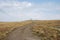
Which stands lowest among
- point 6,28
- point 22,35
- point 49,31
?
point 22,35

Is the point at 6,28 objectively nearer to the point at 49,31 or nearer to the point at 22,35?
the point at 22,35

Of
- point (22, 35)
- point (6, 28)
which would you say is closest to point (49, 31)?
point (22, 35)

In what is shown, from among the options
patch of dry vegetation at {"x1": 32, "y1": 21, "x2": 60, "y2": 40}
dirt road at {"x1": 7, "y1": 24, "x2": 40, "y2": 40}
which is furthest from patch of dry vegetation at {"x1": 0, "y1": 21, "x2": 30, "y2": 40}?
patch of dry vegetation at {"x1": 32, "y1": 21, "x2": 60, "y2": 40}

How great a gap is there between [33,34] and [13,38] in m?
1.98

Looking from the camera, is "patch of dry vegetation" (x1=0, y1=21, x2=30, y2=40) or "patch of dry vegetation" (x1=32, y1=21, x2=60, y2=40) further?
"patch of dry vegetation" (x1=0, y1=21, x2=30, y2=40)

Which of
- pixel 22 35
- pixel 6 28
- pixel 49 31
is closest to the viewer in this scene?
pixel 49 31

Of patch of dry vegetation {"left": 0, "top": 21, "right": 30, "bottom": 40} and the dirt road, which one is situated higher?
patch of dry vegetation {"left": 0, "top": 21, "right": 30, "bottom": 40}

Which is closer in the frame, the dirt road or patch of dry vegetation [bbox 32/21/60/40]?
patch of dry vegetation [bbox 32/21/60/40]

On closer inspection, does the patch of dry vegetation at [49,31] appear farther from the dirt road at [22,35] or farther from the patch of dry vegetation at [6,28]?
the patch of dry vegetation at [6,28]

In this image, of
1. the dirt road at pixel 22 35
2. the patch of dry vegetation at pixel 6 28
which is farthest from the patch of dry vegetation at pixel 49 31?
the patch of dry vegetation at pixel 6 28

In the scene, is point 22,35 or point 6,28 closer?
point 6,28

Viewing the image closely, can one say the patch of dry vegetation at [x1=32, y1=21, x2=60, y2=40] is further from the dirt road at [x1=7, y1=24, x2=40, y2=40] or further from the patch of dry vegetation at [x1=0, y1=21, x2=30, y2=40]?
the patch of dry vegetation at [x1=0, y1=21, x2=30, y2=40]

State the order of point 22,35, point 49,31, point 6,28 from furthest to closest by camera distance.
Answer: point 22,35, point 6,28, point 49,31

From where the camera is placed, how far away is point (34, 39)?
1478 cm
